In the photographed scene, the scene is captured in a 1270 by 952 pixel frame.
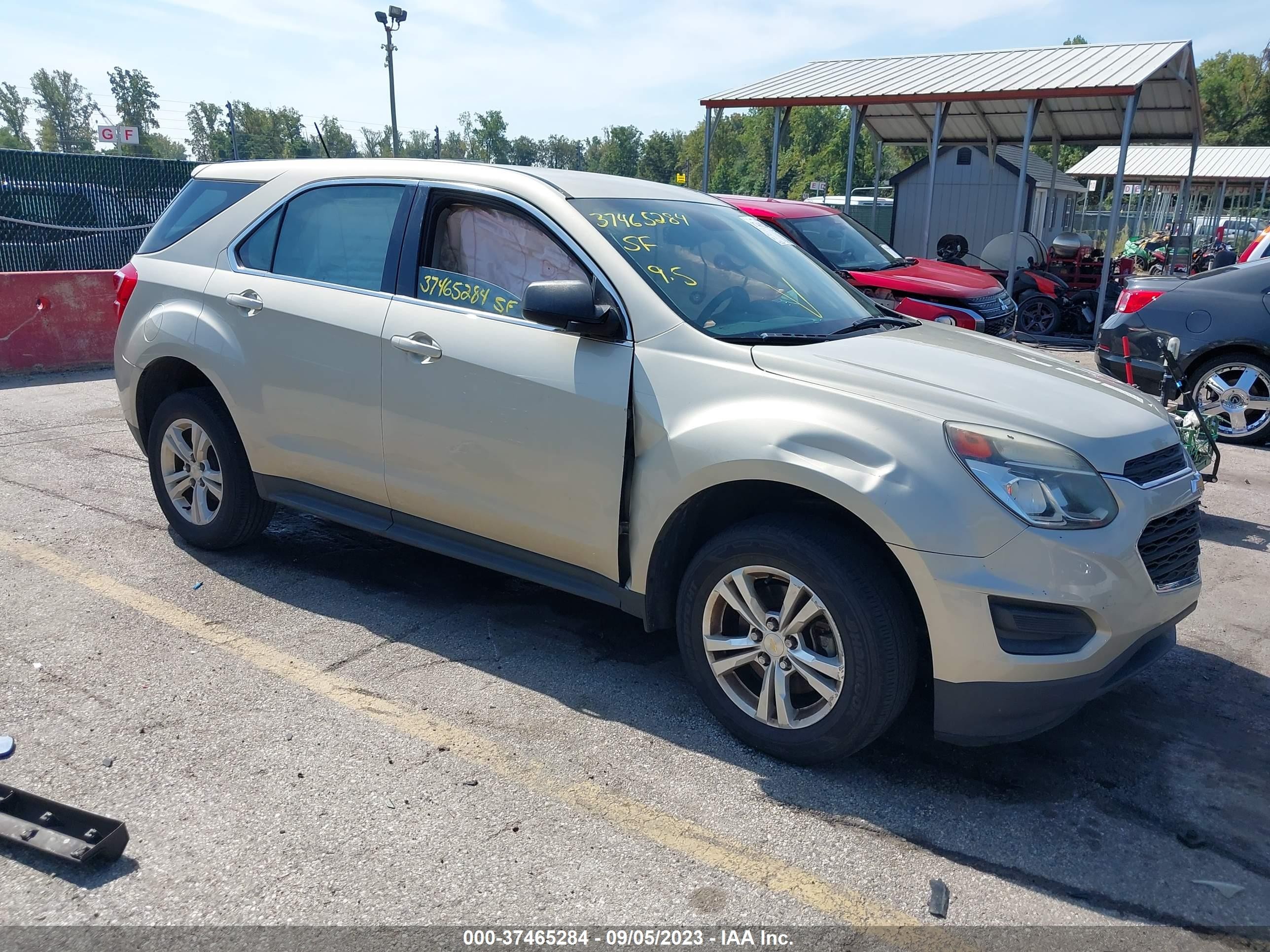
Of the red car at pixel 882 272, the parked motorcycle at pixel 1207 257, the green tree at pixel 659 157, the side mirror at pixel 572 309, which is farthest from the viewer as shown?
the green tree at pixel 659 157

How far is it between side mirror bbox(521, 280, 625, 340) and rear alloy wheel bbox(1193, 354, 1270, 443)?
260 inches

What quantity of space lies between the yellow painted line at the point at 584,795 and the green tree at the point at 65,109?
14025 cm

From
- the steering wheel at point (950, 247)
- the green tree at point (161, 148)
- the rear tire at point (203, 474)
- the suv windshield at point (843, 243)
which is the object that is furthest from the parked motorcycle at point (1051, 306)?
the green tree at point (161, 148)

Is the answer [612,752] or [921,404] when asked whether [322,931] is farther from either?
[921,404]

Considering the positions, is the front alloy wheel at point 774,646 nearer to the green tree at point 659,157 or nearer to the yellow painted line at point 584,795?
the yellow painted line at point 584,795

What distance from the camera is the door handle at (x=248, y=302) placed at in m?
4.42

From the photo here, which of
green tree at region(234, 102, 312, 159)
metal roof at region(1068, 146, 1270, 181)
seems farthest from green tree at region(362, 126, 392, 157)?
metal roof at region(1068, 146, 1270, 181)

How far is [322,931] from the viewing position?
2.46 meters

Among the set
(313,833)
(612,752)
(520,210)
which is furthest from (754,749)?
(520,210)

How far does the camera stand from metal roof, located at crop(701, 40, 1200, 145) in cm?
1470

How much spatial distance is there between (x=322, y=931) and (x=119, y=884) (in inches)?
23.6

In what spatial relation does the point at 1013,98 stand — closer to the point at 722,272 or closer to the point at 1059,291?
the point at 1059,291

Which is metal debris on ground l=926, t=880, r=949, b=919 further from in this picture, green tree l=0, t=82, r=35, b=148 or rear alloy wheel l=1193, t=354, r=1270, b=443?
green tree l=0, t=82, r=35, b=148

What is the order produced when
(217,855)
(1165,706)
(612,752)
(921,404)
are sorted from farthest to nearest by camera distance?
(1165,706) → (612,752) → (921,404) → (217,855)
